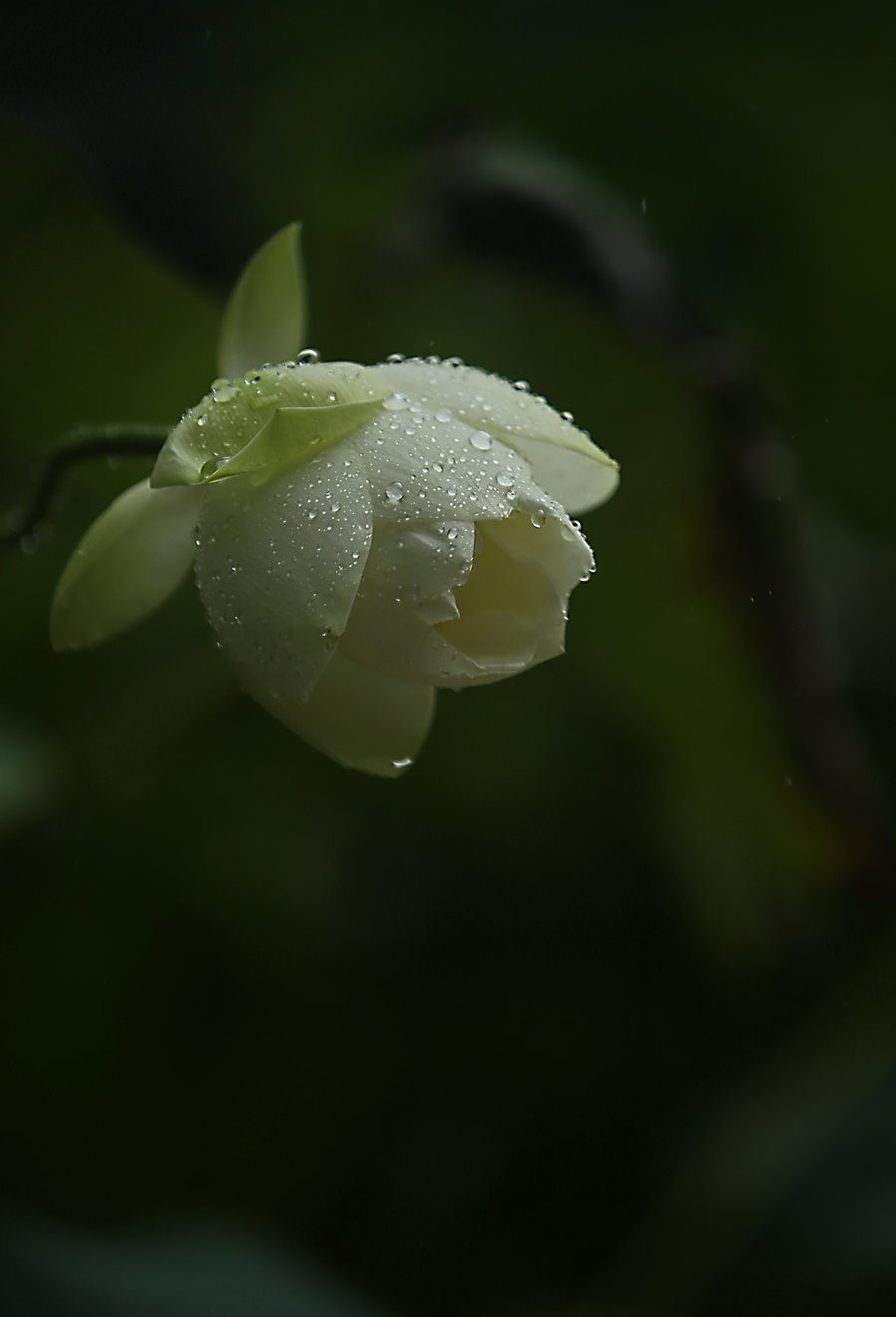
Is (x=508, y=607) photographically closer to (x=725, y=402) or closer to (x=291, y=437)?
(x=291, y=437)

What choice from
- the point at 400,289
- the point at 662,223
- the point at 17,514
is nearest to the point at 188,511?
the point at 17,514

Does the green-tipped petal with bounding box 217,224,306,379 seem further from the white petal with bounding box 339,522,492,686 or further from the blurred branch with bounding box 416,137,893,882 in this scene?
the blurred branch with bounding box 416,137,893,882

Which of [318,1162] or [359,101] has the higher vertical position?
[359,101]

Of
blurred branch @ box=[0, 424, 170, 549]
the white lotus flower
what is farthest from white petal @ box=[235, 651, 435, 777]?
blurred branch @ box=[0, 424, 170, 549]

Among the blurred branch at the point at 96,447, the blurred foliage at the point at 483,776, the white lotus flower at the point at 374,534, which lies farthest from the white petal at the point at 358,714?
the blurred foliage at the point at 483,776

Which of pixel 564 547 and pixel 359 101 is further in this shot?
pixel 359 101

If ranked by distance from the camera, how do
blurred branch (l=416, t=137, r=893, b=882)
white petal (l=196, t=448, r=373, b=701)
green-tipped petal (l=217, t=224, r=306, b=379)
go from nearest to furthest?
white petal (l=196, t=448, r=373, b=701), green-tipped petal (l=217, t=224, r=306, b=379), blurred branch (l=416, t=137, r=893, b=882)

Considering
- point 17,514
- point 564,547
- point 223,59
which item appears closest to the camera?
point 564,547

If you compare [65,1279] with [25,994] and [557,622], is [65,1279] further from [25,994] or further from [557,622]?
[557,622]

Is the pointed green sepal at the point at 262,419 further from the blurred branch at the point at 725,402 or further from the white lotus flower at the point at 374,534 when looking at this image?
the blurred branch at the point at 725,402
